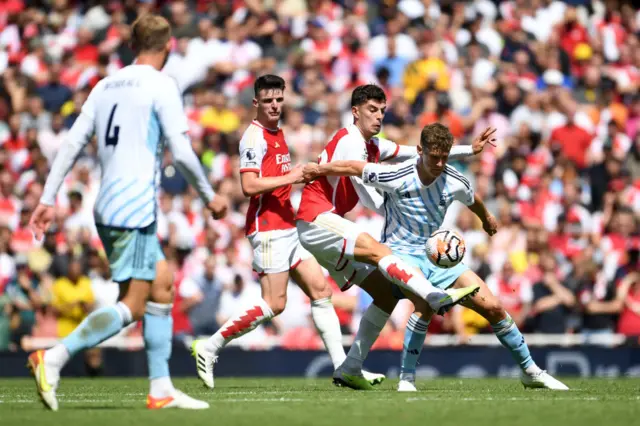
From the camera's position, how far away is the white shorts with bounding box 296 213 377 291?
990 cm

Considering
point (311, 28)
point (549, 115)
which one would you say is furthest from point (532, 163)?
point (311, 28)

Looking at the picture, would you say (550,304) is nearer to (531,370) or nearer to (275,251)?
(531,370)

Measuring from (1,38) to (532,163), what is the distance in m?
9.07

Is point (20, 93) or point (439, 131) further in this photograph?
point (20, 93)

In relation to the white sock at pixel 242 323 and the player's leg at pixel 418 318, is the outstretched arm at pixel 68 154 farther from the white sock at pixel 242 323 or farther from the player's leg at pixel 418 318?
the white sock at pixel 242 323

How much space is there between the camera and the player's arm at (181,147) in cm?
730

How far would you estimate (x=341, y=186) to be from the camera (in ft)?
34.1

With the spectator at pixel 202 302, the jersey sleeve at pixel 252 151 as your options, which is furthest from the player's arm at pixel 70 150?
the spectator at pixel 202 302

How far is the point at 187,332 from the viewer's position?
1545cm

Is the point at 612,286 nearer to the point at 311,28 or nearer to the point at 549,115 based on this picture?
the point at 549,115

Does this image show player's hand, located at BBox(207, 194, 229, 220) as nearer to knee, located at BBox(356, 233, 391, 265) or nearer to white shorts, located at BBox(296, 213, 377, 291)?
knee, located at BBox(356, 233, 391, 265)

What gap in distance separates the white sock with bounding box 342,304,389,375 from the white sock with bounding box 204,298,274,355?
0.96 meters

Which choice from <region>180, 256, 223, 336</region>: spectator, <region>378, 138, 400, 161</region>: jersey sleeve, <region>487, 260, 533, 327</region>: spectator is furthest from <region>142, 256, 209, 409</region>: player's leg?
<region>487, 260, 533, 327</region>: spectator

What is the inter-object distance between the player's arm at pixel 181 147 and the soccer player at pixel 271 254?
9.80 ft
